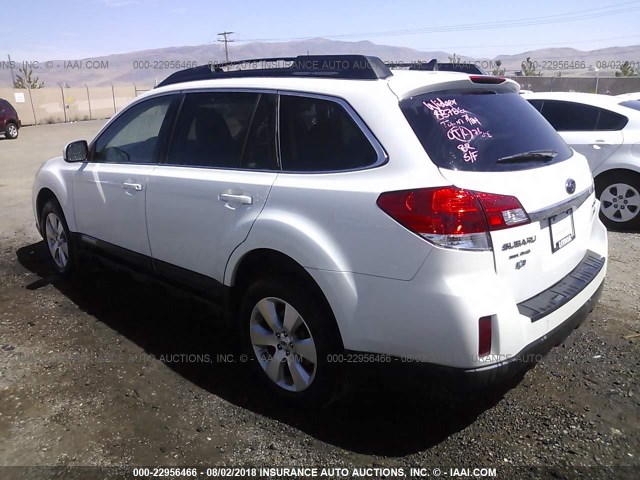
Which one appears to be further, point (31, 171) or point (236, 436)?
point (31, 171)

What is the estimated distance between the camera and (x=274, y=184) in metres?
2.91

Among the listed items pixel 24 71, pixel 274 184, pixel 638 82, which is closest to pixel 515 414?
pixel 274 184

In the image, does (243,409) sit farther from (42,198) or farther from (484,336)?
(42,198)

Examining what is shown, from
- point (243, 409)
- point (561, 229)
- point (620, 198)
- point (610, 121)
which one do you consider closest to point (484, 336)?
point (561, 229)

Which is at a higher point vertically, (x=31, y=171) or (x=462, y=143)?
(x=462, y=143)

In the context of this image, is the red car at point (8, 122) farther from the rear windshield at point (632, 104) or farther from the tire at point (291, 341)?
the tire at point (291, 341)

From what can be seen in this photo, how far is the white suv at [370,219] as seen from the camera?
236 centimetres

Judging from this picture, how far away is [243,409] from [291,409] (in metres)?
0.28

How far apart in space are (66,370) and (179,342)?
763mm

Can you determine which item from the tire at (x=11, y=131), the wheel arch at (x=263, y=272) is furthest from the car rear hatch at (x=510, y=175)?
the tire at (x=11, y=131)

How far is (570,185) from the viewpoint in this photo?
9.41 feet

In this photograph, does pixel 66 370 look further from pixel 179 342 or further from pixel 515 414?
pixel 515 414

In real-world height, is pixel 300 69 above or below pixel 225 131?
above

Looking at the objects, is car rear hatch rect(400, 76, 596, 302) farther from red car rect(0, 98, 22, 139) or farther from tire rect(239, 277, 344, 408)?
red car rect(0, 98, 22, 139)
